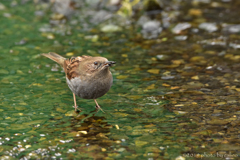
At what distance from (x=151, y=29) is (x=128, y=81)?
3527 millimetres

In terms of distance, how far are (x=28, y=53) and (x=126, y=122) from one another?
4.54 metres

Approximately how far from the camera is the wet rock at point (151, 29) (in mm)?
10539

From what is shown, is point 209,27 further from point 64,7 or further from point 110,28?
point 64,7

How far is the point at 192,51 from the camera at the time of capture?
30.2 ft

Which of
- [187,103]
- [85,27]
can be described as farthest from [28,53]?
[187,103]

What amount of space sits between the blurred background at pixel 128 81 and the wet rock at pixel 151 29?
48 millimetres

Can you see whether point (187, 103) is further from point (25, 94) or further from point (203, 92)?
point (25, 94)

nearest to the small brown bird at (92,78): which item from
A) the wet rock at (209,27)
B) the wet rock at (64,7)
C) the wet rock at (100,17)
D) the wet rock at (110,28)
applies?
the wet rock at (110,28)

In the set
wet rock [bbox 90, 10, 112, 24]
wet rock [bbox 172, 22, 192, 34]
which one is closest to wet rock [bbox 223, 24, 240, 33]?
wet rock [bbox 172, 22, 192, 34]

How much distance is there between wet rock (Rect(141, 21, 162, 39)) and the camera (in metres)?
10.5

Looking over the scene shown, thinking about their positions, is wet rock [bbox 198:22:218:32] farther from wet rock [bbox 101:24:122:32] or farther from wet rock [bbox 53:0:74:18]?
wet rock [bbox 53:0:74:18]

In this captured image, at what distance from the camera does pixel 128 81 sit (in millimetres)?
7801

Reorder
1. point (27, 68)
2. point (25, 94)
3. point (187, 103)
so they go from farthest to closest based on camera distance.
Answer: point (27, 68), point (25, 94), point (187, 103)

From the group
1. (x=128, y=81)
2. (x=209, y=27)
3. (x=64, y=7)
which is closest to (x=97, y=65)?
(x=128, y=81)
